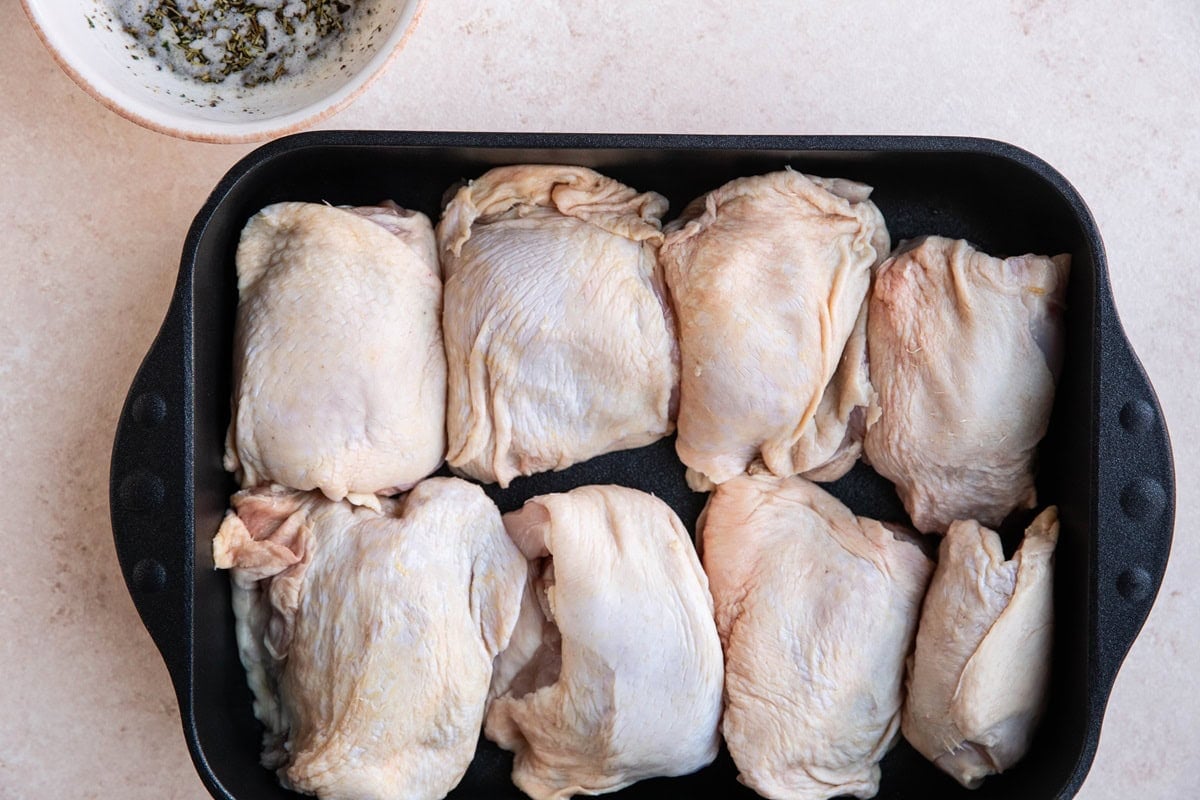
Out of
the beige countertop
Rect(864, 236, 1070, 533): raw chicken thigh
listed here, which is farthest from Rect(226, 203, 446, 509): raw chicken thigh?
Rect(864, 236, 1070, 533): raw chicken thigh

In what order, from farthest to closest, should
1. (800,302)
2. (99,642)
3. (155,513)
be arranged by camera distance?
(99,642) < (800,302) < (155,513)

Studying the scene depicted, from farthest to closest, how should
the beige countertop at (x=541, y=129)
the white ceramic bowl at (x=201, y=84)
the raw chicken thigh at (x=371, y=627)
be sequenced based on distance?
the beige countertop at (x=541, y=129), the raw chicken thigh at (x=371, y=627), the white ceramic bowl at (x=201, y=84)

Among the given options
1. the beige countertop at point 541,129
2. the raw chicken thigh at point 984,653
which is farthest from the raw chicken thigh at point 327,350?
the raw chicken thigh at point 984,653

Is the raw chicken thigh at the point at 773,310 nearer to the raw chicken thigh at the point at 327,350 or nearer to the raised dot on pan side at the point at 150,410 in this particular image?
the raw chicken thigh at the point at 327,350

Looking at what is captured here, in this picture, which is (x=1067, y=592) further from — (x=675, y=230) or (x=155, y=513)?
(x=155, y=513)

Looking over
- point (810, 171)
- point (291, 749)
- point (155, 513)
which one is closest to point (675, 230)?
point (810, 171)

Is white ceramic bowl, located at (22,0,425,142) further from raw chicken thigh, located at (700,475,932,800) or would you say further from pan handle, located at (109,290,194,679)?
raw chicken thigh, located at (700,475,932,800)
